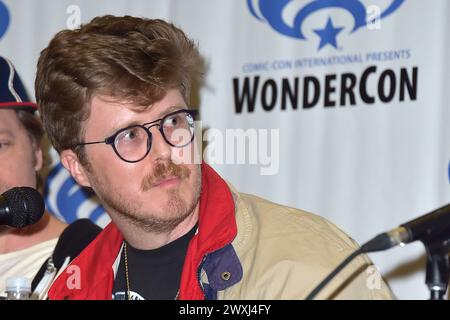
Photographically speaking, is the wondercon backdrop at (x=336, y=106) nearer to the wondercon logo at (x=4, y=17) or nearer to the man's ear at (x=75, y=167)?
the wondercon logo at (x=4, y=17)

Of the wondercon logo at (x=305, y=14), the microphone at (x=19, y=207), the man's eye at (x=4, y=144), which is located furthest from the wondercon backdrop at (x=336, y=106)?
the microphone at (x=19, y=207)

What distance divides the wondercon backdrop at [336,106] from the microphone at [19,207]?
1.22 m

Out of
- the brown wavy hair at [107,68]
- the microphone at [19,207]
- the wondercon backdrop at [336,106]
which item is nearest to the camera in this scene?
the microphone at [19,207]

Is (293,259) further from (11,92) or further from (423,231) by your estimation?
(11,92)

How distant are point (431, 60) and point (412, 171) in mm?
342

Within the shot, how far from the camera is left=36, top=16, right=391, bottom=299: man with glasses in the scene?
5.53 feet

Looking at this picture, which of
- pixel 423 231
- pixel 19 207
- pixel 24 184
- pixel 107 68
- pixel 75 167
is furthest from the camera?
pixel 24 184

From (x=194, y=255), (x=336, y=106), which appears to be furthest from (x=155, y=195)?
(x=336, y=106)

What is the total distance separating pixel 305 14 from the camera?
2775 millimetres

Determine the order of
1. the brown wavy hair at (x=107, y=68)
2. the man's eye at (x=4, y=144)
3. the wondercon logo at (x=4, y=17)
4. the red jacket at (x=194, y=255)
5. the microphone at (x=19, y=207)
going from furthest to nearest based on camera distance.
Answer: the wondercon logo at (x=4, y=17)
the man's eye at (x=4, y=144)
the brown wavy hair at (x=107, y=68)
the red jacket at (x=194, y=255)
the microphone at (x=19, y=207)

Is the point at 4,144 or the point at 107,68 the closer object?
the point at 107,68

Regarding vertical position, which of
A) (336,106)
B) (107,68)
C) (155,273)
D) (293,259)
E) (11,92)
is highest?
(107,68)

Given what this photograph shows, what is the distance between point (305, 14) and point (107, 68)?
1098 mm

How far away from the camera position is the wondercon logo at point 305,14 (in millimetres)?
2672
